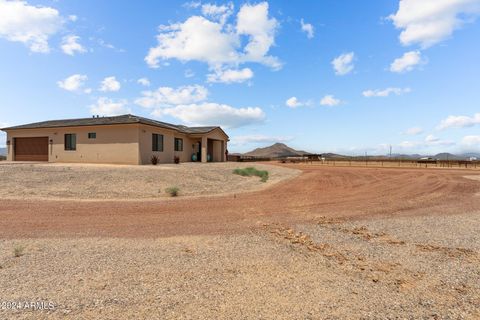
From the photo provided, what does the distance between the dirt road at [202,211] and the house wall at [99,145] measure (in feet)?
44.7

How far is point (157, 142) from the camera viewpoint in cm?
2781

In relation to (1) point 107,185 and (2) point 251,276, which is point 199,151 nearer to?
(1) point 107,185

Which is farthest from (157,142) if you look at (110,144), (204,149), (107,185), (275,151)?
(275,151)

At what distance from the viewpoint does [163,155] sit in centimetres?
2878

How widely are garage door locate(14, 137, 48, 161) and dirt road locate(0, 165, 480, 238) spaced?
20216 millimetres

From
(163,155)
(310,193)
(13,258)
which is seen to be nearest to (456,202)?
(310,193)

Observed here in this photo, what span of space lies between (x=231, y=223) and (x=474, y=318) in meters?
5.83

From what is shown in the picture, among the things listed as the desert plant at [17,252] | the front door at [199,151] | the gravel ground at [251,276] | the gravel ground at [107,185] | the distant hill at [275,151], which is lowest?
the gravel ground at [251,276]

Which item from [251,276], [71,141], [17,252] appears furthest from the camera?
[71,141]

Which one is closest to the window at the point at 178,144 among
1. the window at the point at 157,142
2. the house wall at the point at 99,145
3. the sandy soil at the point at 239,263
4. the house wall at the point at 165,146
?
the house wall at the point at 165,146

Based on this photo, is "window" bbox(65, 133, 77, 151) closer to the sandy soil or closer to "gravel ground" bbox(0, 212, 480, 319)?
the sandy soil

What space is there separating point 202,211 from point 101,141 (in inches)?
748

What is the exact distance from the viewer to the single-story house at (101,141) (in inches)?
987

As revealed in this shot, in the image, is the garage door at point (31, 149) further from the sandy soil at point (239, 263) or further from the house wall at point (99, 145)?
the sandy soil at point (239, 263)
